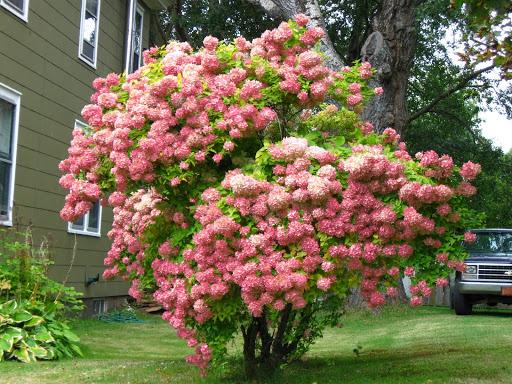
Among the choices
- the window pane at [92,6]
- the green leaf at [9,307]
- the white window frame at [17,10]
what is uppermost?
the window pane at [92,6]

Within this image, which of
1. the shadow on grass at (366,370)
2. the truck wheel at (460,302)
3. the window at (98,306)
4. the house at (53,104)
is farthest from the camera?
the truck wheel at (460,302)

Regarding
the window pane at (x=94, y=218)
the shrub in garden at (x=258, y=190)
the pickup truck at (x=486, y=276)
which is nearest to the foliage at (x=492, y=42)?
the shrub in garden at (x=258, y=190)

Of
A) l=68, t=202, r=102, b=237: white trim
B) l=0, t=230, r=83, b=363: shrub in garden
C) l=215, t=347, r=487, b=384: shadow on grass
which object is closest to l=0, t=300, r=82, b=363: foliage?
l=0, t=230, r=83, b=363: shrub in garden

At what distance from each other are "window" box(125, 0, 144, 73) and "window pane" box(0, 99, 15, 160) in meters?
4.97

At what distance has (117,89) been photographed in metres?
6.98

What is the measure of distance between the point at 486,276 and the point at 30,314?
994 cm

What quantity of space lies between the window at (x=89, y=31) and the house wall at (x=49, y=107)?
0.60 feet

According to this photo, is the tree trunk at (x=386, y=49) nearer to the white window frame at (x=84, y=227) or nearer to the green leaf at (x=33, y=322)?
the white window frame at (x=84, y=227)

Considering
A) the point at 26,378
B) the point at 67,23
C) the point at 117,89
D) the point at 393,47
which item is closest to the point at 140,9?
the point at 67,23

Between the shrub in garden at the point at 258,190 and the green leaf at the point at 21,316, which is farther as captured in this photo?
the green leaf at the point at 21,316

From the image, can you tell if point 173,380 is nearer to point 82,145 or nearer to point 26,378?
point 26,378

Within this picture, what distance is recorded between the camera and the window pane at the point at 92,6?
14.4m

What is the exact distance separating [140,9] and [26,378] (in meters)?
12.7

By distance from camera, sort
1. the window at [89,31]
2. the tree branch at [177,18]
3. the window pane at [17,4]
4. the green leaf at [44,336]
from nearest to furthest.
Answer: the green leaf at [44,336]
the window pane at [17,4]
the window at [89,31]
the tree branch at [177,18]
